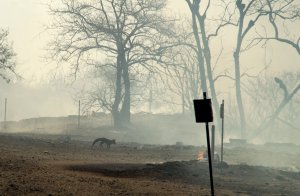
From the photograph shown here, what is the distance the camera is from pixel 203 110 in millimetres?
10930

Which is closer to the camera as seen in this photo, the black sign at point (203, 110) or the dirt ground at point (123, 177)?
the black sign at point (203, 110)

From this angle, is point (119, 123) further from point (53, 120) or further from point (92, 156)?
point (92, 156)

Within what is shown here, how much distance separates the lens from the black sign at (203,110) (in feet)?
35.7

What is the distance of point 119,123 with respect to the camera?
43.2 m

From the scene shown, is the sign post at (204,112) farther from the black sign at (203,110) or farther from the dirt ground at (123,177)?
the dirt ground at (123,177)

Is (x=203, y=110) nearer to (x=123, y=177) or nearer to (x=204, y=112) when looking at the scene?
(x=204, y=112)

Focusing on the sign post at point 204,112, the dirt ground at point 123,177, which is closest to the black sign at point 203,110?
the sign post at point 204,112

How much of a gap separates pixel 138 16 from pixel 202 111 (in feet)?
104

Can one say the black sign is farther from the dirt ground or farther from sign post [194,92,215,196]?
the dirt ground

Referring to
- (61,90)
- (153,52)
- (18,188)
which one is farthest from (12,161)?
→ (61,90)

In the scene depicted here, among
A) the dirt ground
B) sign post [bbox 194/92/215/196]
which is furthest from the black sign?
the dirt ground

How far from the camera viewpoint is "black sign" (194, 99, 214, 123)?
10875mm

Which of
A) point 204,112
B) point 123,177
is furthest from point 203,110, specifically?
point 123,177

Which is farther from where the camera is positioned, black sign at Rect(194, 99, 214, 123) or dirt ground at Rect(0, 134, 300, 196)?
dirt ground at Rect(0, 134, 300, 196)
